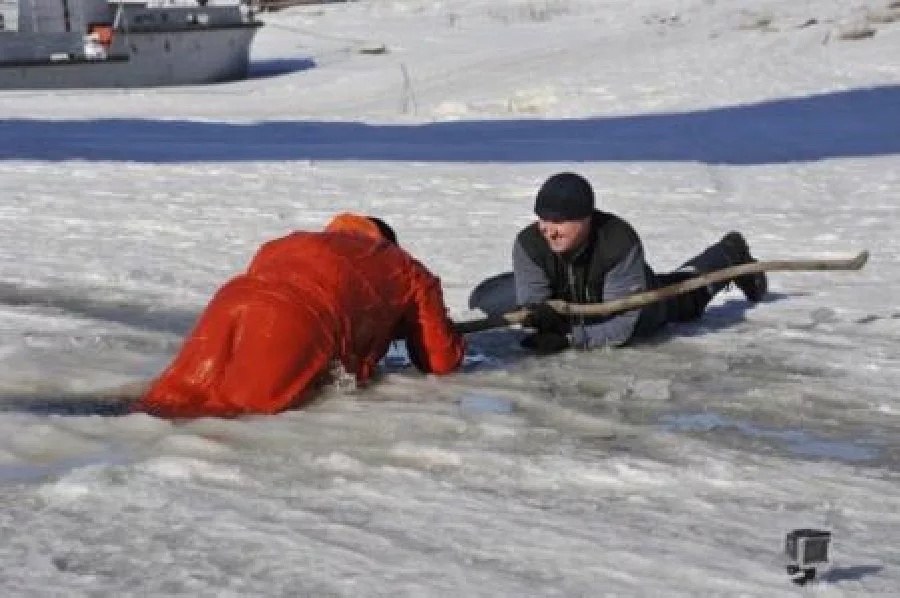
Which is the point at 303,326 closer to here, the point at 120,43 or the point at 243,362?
the point at 243,362

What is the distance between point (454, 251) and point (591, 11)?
3185 centimetres

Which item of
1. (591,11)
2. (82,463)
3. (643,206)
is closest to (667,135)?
(643,206)

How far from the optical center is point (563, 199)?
23.1ft

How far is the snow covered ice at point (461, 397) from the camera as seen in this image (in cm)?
444

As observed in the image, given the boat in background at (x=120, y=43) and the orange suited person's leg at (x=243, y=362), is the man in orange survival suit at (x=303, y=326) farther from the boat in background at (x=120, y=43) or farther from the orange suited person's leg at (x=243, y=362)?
the boat in background at (x=120, y=43)

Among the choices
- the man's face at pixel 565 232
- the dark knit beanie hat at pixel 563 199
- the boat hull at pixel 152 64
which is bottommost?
the boat hull at pixel 152 64

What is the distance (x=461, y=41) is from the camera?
124ft

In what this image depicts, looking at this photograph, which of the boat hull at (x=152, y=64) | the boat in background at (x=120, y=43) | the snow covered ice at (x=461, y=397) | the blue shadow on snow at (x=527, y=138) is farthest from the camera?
the boat in background at (x=120, y=43)

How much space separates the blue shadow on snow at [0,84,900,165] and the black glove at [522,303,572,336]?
812cm

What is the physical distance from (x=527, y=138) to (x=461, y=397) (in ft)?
37.2

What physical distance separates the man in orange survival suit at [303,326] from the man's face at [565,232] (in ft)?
2.02

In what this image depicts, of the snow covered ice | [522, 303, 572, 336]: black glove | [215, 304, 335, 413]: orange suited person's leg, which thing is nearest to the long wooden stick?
[522, 303, 572, 336]: black glove

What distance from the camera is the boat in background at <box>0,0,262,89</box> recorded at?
30.1 metres

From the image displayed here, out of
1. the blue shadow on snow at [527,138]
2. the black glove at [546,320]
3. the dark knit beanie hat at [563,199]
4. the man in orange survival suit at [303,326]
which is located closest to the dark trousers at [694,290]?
the black glove at [546,320]
